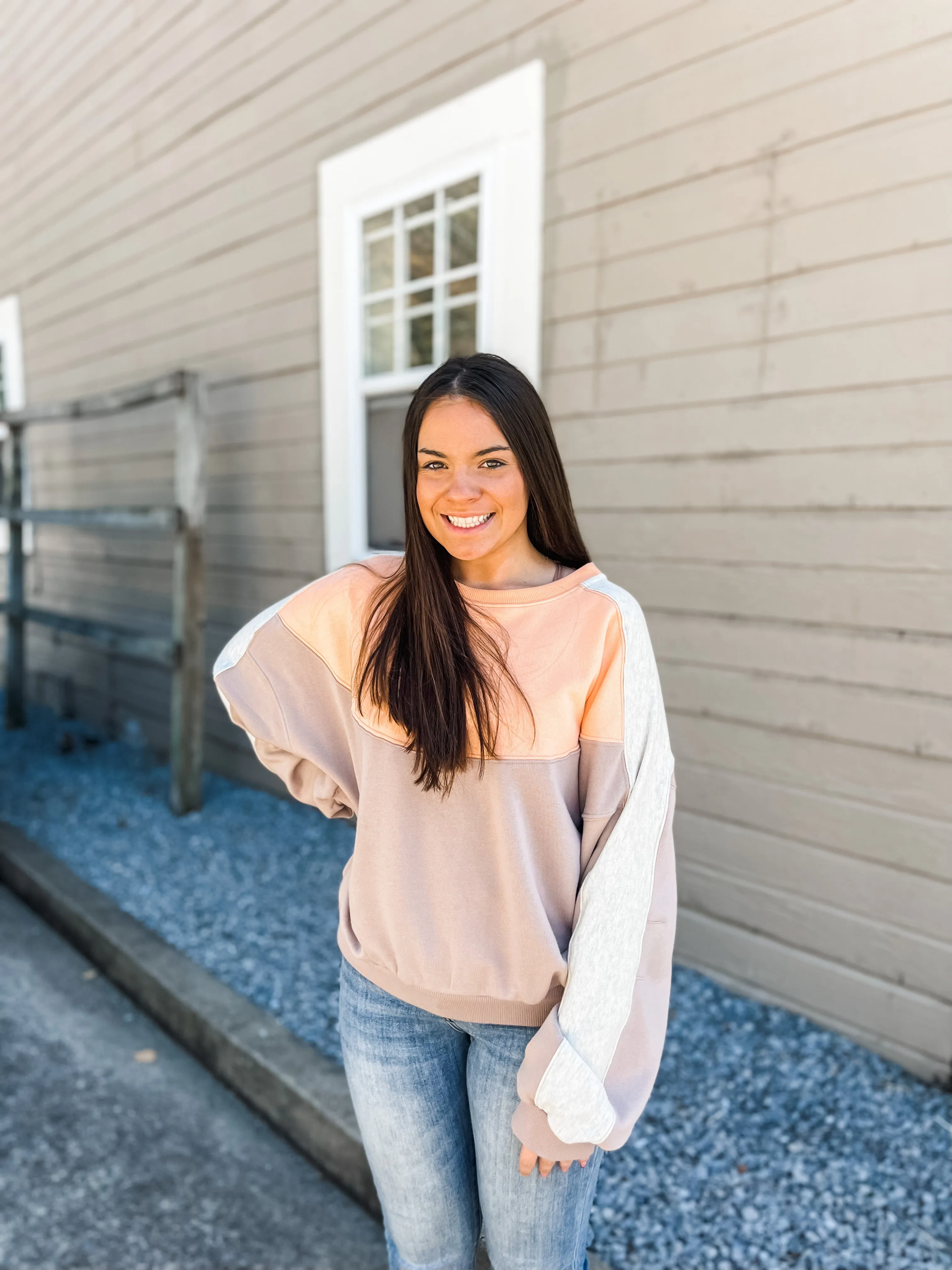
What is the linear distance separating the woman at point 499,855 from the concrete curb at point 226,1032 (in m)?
0.51

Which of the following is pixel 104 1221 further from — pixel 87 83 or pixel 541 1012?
pixel 87 83

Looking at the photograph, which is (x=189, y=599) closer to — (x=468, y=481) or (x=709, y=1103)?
(x=709, y=1103)

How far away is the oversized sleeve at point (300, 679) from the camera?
143 cm

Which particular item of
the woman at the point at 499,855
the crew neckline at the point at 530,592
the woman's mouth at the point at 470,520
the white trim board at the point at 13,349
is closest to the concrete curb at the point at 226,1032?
the woman at the point at 499,855

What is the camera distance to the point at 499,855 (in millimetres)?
1271

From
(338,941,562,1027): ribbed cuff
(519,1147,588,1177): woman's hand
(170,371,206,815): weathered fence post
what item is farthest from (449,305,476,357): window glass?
(519,1147,588,1177): woman's hand

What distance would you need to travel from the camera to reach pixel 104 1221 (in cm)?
208

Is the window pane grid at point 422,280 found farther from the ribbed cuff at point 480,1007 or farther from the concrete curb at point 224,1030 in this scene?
the ribbed cuff at point 480,1007

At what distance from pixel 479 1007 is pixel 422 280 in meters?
3.22

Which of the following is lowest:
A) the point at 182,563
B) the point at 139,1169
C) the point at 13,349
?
the point at 139,1169

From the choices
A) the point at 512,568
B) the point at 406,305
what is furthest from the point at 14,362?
the point at 512,568

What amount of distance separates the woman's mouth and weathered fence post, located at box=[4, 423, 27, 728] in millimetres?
5360

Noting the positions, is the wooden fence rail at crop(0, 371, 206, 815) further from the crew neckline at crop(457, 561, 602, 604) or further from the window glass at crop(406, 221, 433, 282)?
the crew neckline at crop(457, 561, 602, 604)

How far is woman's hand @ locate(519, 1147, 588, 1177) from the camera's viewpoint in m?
1.21
